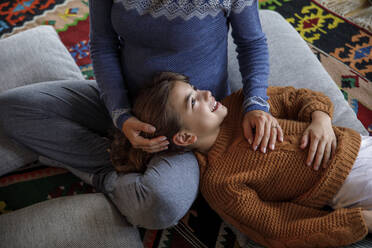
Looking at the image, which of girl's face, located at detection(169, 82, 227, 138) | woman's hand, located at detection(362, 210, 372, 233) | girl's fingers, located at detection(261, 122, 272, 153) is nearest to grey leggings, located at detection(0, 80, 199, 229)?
girl's face, located at detection(169, 82, 227, 138)

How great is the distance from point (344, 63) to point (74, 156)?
1420mm

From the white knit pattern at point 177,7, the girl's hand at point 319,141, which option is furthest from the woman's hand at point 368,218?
the white knit pattern at point 177,7

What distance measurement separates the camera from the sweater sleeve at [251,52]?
932 mm

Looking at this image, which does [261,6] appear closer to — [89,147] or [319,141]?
[319,141]

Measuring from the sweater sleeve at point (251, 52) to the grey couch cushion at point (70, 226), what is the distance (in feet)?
1.84

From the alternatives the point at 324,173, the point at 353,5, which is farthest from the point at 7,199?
the point at 353,5

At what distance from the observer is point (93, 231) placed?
0.99m

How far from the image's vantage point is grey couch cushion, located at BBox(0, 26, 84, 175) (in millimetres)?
1275

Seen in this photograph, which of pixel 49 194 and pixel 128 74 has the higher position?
pixel 128 74

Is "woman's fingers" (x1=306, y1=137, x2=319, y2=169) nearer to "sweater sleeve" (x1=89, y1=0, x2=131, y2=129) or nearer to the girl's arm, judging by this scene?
the girl's arm

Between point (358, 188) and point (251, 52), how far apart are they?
20.3 inches

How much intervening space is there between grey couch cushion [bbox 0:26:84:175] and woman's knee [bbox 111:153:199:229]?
0.52m

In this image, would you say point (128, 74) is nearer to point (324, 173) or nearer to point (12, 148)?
point (12, 148)

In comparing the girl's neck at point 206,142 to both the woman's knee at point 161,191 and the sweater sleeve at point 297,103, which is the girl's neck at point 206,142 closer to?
the woman's knee at point 161,191
